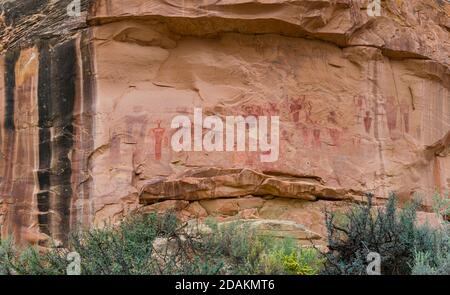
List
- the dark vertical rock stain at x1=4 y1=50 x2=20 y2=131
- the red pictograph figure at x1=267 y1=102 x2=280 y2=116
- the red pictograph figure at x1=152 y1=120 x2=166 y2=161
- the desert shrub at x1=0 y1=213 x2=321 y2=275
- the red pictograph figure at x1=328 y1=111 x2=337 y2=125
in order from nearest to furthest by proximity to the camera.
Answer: the desert shrub at x1=0 y1=213 x2=321 y2=275, the red pictograph figure at x1=152 y1=120 x2=166 y2=161, the dark vertical rock stain at x1=4 y1=50 x2=20 y2=131, the red pictograph figure at x1=267 y1=102 x2=280 y2=116, the red pictograph figure at x1=328 y1=111 x2=337 y2=125

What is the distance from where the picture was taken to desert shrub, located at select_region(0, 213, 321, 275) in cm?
1084

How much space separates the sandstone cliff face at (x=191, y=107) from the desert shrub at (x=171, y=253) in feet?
4.69

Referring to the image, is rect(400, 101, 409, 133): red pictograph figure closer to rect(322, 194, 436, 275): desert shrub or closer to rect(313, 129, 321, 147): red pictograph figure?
rect(313, 129, 321, 147): red pictograph figure

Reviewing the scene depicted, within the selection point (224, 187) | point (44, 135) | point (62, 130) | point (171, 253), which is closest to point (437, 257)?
point (171, 253)

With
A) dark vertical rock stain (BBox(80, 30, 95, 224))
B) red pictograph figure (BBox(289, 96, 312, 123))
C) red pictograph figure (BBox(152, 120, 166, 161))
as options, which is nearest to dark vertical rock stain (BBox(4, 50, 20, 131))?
dark vertical rock stain (BBox(80, 30, 95, 224))

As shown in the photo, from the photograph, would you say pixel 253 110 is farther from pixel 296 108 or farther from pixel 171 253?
pixel 171 253

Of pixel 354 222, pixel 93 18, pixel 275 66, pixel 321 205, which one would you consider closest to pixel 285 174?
pixel 321 205

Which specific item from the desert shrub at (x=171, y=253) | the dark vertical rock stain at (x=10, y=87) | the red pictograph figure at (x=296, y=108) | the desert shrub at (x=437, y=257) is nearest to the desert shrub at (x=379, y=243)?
the desert shrub at (x=437, y=257)

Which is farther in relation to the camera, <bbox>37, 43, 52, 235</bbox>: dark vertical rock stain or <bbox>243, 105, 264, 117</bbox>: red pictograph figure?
<bbox>243, 105, 264, 117</bbox>: red pictograph figure

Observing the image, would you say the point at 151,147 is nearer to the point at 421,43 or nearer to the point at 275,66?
the point at 275,66

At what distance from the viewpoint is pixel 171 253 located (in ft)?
38.5

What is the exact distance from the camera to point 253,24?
15.0 m

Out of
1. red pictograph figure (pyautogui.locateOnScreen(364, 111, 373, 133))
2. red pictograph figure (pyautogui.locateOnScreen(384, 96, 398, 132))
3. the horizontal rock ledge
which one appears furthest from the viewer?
red pictograph figure (pyautogui.locateOnScreen(384, 96, 398, 132))

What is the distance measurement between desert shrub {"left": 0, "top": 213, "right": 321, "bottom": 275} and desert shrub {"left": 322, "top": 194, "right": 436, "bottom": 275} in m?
0.33
